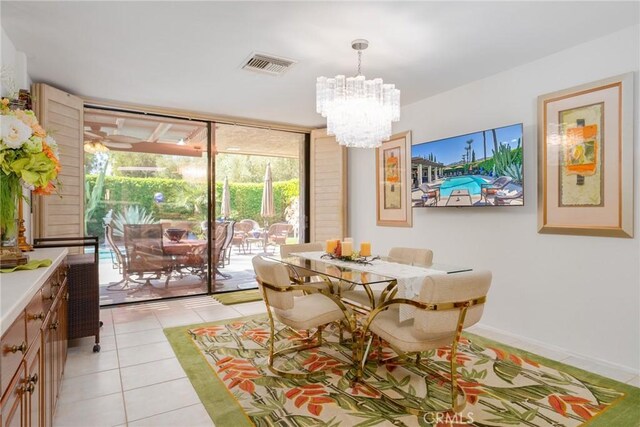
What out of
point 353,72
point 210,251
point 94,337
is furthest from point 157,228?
point 353,72

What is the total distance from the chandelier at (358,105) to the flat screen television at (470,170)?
43.6 inches

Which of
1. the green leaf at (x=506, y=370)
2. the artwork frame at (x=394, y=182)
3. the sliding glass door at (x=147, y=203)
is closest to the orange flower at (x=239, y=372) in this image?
the green leaf at (x=506, y=370)

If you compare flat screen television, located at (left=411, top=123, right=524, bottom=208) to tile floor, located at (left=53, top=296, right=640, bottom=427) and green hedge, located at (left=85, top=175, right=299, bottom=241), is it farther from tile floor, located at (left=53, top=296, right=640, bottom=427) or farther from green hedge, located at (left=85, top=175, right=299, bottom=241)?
green hedge, located at (left=85, top=175, right=299, bottom=241)

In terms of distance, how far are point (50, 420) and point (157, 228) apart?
11.1 feet

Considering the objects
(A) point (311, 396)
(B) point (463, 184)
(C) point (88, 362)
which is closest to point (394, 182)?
(B) point (463, 184)

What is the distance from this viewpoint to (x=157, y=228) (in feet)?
16.4

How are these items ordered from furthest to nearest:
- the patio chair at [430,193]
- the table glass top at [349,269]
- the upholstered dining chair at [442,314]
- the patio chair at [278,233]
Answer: the patio chair at [278,233] → the patio chair at [430,193] → the table glass top at [349,269] → the upholstered dining chair at [442,314]

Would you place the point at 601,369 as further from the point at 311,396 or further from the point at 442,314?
the point at 311,396

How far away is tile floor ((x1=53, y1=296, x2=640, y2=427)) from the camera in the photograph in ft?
7.25

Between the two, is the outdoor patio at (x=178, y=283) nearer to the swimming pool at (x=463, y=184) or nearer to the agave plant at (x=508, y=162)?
the swimming pool at (x=463, y=184)

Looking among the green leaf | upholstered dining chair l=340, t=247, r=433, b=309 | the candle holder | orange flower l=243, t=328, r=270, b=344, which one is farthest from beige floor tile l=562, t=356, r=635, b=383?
orange flower l=243, t=328, r=270, b=344

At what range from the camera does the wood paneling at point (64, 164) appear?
3.66m

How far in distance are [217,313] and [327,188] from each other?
2.42 metres

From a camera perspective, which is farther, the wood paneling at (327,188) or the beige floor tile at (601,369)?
the wood paneling at (327,188)
